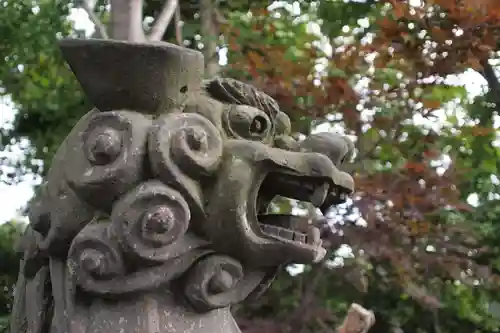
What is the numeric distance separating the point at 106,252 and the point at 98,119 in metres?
0.24

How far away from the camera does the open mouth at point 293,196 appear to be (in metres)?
1.19

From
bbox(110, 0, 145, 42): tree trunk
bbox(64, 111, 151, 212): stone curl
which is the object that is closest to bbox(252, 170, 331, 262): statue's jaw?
bbox(64, 111, 151, 212): stone curl

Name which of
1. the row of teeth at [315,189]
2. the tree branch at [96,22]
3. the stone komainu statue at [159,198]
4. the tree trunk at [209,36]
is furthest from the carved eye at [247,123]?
the tree trunk at [209,36]

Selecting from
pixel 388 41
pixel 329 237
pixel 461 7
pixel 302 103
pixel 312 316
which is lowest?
pixel 312 316

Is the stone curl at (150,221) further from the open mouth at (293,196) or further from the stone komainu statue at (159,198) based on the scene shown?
the open mouth at (293,196)

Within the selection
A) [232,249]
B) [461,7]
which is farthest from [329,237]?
[232,249]

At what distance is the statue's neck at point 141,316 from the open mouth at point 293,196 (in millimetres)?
208

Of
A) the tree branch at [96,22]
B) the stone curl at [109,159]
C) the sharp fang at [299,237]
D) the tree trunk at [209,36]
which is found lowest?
the tree trunk at [209,36]

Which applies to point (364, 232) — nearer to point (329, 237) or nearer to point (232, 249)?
point (329, 237)

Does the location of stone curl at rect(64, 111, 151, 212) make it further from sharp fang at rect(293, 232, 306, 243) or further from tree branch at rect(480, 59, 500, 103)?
tree branch at rect(480, 59, 500, 103)

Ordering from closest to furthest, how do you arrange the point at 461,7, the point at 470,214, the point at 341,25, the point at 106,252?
1. the point at 106,252
2. the point at 461,7
3. the point at 341,25
4. the point at 470,214

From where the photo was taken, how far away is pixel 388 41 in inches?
109

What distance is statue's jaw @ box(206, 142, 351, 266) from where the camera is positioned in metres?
1.15

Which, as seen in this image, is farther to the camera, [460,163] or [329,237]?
[460,163]
